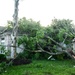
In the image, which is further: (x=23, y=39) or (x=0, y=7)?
(x=0, y=7)

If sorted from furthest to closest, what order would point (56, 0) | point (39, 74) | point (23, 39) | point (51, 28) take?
point (51, 28)
point (56, 0)
point (23, 39)
point (39, 74)

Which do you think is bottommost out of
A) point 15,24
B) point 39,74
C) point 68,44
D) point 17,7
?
point 39,74

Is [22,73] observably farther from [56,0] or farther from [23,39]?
[56,0]

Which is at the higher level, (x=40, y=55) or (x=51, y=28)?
(x=51, y=28)

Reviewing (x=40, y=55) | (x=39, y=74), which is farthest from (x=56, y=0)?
(x=39, y=74)

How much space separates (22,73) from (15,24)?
192 inches

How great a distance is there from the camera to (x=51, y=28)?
60.5 feet

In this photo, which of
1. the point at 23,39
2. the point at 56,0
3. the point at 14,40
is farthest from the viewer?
the point at 56,0

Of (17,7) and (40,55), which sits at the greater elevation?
(17,7)

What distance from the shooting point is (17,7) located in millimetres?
14039

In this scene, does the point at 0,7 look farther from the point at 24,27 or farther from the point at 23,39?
the point at 23,39

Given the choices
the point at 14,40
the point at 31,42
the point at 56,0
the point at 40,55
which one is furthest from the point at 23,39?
the point at 40,55

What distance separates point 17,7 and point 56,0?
3336 mm

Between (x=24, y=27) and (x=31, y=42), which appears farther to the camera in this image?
(x=24, y=27)
